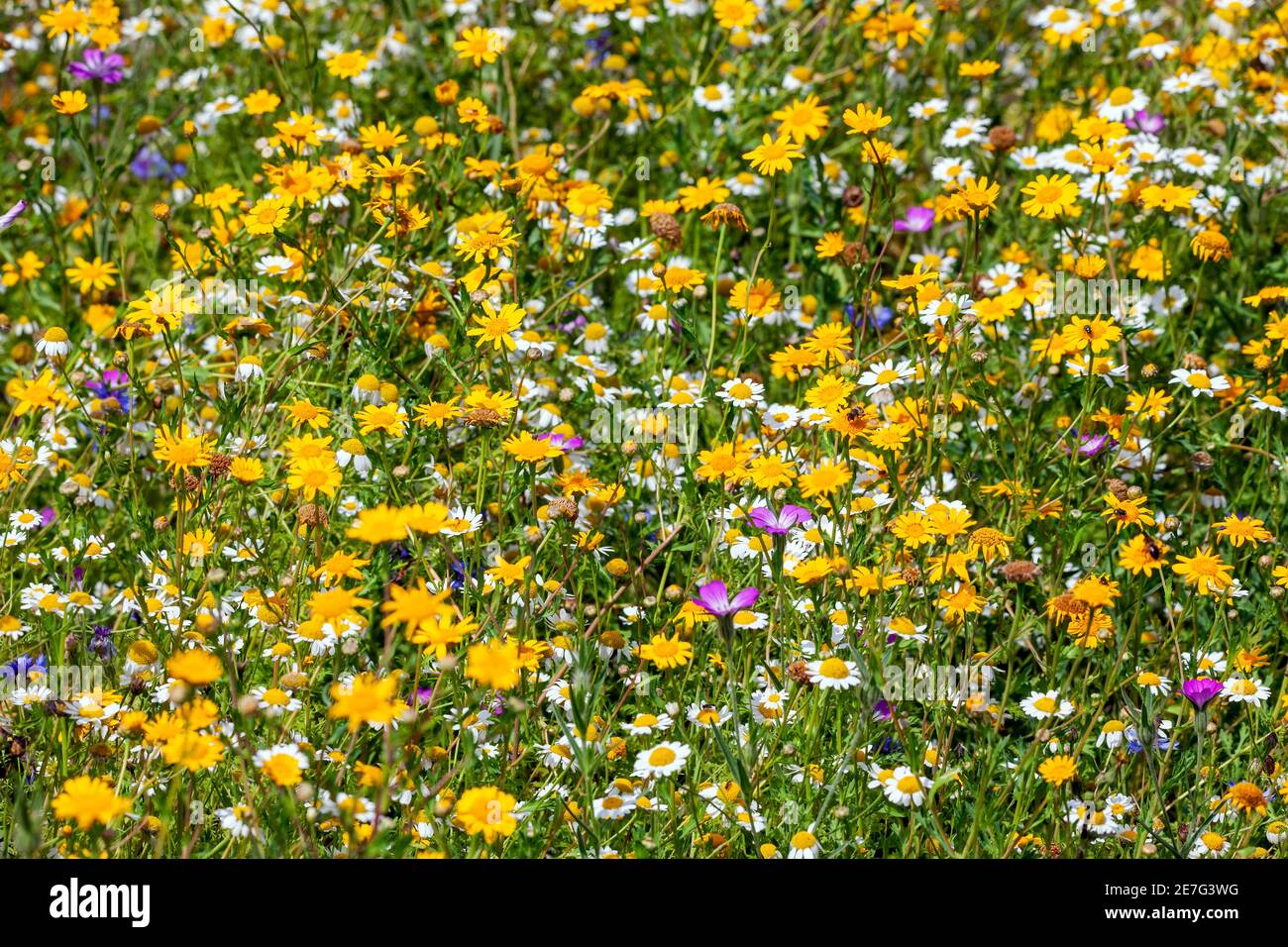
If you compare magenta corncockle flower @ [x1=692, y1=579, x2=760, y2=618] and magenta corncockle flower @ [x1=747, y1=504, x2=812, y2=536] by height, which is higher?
magenta corncockle flower @ [x1=747, y1=504, x2=812, y2=536]

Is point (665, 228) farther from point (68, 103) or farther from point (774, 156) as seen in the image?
point (68, 103)

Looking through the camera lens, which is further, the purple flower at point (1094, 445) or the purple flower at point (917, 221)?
the purple flower at point (917, 221)

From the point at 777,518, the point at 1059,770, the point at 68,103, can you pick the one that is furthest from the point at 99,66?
the point at 1059,770

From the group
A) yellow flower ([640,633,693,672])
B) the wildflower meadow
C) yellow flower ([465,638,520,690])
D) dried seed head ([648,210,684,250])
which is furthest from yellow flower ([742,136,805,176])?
yellow flower ([465,638,520,690])

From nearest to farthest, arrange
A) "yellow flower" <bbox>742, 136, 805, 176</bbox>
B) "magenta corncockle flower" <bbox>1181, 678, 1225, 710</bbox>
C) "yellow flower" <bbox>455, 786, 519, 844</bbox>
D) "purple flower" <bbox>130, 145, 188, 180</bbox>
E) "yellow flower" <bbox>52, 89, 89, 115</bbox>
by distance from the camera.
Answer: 1. "yellow flower" <bbox>455, 786, 519, 844</bbox>
2. "magenta corncockle flower" <bbox>1181, 678, 1225, 710</bbox>
3. "yellow flower" <bbox>742, 136, 805, 176</bbox>
4. "yellow flower" <bbox>52, 89, 89, 115</bbox>
5. "purple flower" <bbox>130, 145, 188, 180</bbox>

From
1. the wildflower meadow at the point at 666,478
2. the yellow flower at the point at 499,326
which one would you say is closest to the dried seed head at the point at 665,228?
the wildflower meadow at the point at 666,478

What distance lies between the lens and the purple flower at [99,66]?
395 centimetres

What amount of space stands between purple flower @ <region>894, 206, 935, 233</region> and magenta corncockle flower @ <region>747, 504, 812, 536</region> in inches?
58.3

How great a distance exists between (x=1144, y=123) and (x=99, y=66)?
9.74 ft

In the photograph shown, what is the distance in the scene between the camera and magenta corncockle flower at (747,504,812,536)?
7.63 feet

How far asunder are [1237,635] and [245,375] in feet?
6.79

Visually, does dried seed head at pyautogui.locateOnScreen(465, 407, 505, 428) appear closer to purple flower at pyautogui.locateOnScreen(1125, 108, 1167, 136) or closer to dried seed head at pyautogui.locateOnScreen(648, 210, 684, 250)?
dried seed head at pyautogui.locateOnScreen(648, 210, 684, 250)

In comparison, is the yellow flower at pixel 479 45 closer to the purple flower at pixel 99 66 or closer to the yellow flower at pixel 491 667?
the purple flower at pixel 99 66

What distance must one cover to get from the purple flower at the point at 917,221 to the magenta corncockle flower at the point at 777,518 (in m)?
1.48
